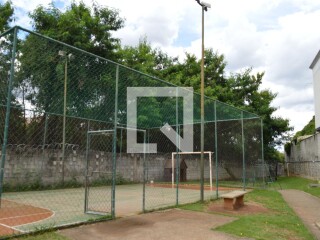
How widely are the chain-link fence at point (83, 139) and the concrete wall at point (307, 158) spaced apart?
137 inches

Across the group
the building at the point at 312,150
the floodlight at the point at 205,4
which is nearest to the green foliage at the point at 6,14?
the floodlight at the point at 205,4

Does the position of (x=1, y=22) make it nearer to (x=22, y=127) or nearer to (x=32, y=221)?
(x=22, y=127)

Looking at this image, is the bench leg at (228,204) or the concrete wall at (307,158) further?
the concrete wall at (307,158)

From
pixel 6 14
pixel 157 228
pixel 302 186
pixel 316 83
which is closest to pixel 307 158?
pixel 316 83

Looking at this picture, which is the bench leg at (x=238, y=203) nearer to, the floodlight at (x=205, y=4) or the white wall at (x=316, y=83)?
the floodlight at (x=205, y=4)

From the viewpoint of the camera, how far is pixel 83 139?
12164 mm

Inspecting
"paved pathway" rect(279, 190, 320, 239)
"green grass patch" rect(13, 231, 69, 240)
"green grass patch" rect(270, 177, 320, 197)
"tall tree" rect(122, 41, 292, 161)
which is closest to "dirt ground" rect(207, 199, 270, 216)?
"paved pathway" rect(279, 190, 320, 239)

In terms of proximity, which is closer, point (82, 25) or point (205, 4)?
point (205, 4)

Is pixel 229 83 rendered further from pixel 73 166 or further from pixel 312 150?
pixel 73 166

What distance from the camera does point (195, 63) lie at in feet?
72.7

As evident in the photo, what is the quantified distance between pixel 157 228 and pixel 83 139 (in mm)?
7289

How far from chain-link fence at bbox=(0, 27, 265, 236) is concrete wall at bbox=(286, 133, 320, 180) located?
137 inches

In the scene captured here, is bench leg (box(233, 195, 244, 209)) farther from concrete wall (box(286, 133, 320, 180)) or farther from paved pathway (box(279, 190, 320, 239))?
concrete wall (box(286, 133, 320, 180))

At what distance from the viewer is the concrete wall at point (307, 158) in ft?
57.7
